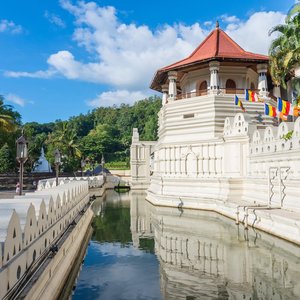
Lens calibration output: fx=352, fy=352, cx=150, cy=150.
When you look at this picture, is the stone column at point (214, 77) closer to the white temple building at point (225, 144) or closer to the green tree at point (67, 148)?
the white temple building at point (225, 144)

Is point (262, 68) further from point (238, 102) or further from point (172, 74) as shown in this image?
point (172, 74)

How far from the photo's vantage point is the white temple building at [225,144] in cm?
1530

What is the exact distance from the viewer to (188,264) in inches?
402

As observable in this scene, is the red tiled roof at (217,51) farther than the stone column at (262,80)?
No

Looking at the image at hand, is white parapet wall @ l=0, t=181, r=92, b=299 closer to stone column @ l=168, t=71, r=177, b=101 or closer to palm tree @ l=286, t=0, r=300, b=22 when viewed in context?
palm tree @ l=286, t=0, r=300, b=22

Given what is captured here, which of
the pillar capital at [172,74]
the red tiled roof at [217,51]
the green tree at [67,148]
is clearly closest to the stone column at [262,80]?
the red tiled roof at [217,51]

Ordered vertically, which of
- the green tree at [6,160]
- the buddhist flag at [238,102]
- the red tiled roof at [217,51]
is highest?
the red tiled roof at [217,51]

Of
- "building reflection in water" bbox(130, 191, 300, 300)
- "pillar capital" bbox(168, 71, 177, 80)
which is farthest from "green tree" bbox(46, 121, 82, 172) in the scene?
"building reflection in water" bbox(130, 191, 300, 300)

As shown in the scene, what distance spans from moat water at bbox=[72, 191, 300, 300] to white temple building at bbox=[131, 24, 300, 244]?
1.88 m

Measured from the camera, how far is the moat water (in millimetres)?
7996

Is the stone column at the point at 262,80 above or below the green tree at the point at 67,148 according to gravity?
above

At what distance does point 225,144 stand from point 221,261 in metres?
12.5

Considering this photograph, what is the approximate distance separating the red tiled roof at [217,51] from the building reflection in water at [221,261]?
45.6 ft

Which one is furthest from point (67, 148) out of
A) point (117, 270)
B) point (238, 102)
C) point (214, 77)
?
point (117, 270)
